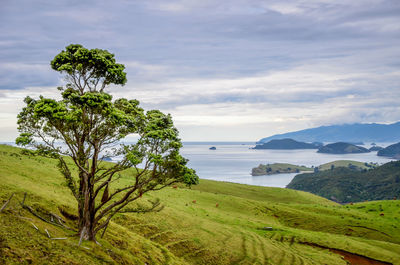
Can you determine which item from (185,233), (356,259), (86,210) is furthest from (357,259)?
(86,210)

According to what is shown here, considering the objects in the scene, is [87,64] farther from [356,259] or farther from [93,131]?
[356,259]

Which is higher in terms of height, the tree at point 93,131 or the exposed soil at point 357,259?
the tree at point 93,131

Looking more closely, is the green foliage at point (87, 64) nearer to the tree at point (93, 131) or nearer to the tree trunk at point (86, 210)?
the tree at point (93, 131)

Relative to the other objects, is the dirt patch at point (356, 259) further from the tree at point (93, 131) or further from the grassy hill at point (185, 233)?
the tree at point (93, 131)

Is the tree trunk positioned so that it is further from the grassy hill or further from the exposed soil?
the exposed soil

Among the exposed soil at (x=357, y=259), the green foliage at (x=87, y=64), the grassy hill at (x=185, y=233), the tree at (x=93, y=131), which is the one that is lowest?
the exposed soil at (x=357, y=259)

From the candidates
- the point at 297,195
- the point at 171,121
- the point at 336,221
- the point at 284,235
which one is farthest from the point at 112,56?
the point at 297,195

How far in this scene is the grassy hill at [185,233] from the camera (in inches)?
750

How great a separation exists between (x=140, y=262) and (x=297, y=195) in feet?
306

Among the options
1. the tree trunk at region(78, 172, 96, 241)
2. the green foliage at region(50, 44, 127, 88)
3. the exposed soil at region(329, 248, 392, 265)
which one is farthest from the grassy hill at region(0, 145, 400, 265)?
the green foliage at region(50, 44, 127, 88)

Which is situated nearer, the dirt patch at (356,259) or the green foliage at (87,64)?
the green foliage at (87,64)

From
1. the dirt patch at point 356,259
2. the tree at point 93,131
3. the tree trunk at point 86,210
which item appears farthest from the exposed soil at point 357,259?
the tree trunk at point 86,210

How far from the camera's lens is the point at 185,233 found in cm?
3656

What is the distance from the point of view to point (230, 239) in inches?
1516
